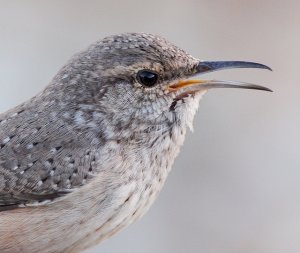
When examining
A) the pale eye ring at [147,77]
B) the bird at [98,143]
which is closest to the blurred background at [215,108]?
the bird at [98,143]

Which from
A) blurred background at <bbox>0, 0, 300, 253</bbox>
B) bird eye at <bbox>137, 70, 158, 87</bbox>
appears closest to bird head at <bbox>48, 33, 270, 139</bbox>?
bird eye at <bbox>137, 70, 158, 87</bbox>

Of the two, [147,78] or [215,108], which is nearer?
[147,78]

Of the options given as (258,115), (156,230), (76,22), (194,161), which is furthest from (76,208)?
(76,22)

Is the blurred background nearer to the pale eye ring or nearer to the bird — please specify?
the bird

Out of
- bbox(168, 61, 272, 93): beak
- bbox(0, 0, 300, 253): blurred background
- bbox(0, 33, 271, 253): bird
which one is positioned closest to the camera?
bbox(0, 33, 271, 253): bird

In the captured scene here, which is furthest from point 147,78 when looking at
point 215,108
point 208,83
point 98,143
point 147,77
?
point 215,108

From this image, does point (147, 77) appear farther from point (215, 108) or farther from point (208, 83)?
point (215, 108)
